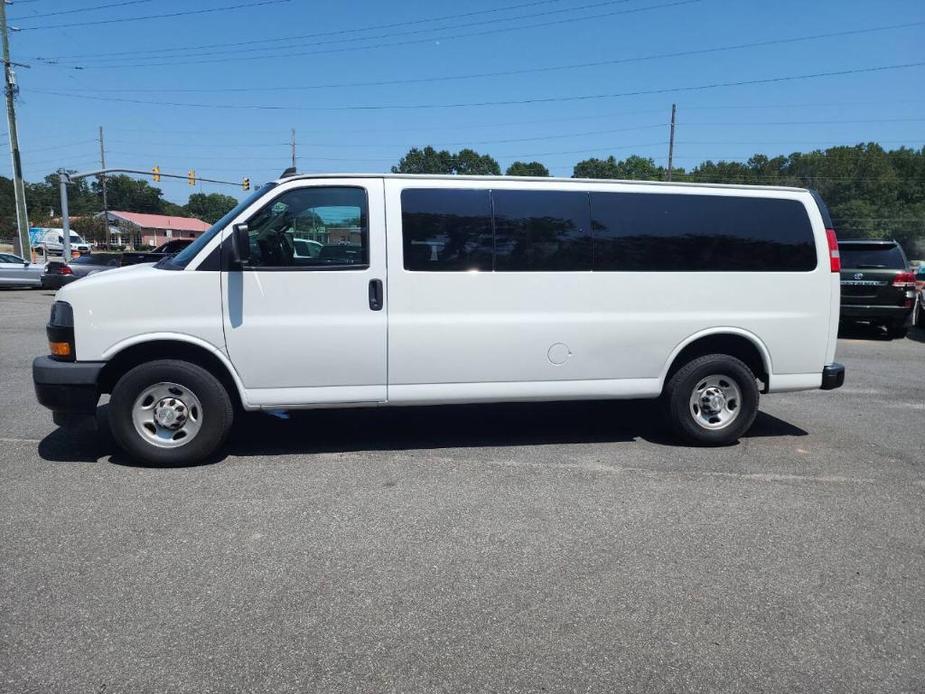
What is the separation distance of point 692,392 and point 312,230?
338cm

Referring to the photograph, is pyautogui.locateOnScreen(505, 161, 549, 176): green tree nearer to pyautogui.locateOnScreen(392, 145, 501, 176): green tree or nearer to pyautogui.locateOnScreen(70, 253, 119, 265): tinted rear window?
pyautogui.locateOnScreen(392, 145, 501, 176): green tree

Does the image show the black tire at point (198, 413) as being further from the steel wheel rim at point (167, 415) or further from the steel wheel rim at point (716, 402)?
the steel wheel rim at point (716, 402)

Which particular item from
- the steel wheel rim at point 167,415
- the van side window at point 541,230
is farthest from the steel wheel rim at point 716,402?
the steel wheel rim at point 167,415

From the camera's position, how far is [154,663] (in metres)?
2.77

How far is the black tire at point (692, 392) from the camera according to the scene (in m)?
5.71

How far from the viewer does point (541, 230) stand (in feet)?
17.6

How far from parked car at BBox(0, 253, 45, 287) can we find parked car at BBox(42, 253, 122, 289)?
671 millimetres

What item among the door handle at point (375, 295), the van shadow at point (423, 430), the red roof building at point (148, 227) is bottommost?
the van shadow at point (423, 430)

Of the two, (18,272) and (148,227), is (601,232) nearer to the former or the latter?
(18,272)

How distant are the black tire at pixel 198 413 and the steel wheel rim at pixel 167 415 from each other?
0.03 meters

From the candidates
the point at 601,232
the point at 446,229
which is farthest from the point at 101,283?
the point at 601,232

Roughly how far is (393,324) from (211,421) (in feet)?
4.99

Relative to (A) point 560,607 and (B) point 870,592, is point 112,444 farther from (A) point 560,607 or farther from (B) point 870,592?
(B) point 870,592

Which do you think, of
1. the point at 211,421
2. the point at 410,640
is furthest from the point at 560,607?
the point at 211,421
